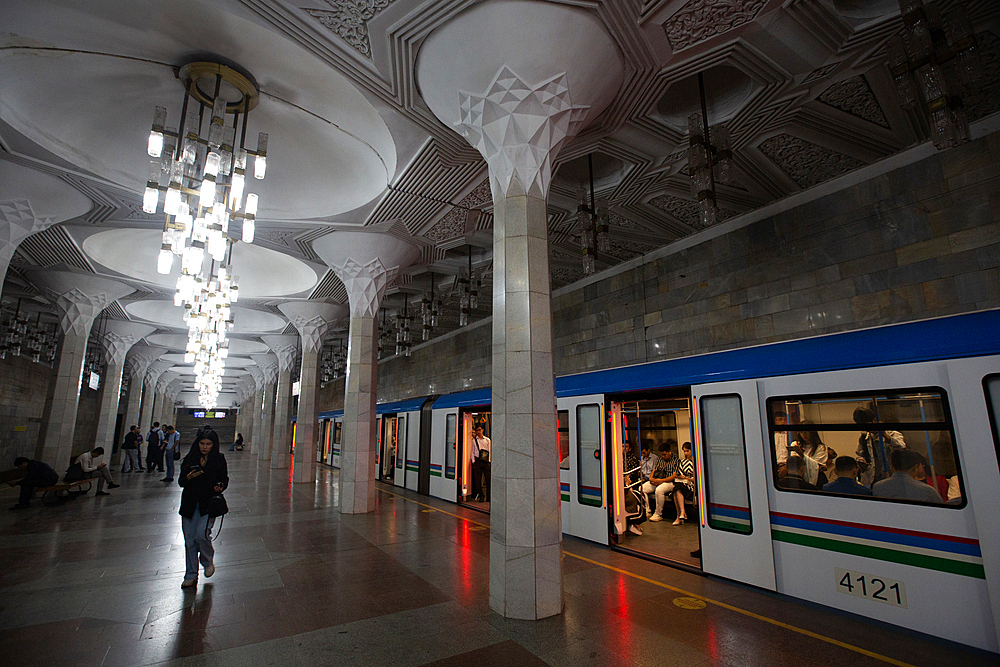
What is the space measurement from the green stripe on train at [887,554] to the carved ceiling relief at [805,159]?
5.17 m

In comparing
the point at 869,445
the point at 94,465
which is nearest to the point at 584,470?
the point at 869,445

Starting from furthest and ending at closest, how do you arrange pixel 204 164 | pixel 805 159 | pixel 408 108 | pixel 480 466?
pixel 480 466, pixel 805 159, pixel 204 164, pixel 408 108

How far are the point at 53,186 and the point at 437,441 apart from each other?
905 centimetres

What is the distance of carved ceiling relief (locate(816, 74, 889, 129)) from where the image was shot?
18.0 feet

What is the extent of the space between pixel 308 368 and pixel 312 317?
181cm

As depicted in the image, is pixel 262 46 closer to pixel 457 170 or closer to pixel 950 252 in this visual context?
pixel 457 170

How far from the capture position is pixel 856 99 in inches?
225

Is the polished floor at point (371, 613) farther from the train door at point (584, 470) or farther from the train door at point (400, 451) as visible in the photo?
the train door at point (400, 451)

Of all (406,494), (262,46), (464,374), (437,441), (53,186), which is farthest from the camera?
(464,374)

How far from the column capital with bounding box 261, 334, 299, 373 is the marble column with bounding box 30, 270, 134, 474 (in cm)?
751

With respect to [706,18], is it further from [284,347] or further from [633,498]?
[284,347]

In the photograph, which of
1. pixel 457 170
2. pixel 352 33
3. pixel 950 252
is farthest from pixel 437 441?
pixel 950 252

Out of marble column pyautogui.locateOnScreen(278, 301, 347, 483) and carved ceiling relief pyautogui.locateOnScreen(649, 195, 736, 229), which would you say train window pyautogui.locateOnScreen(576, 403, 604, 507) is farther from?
marble column pyautogui.locateOnScreen(278, 301, 347, 483)

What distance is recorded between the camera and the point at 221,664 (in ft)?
11.4
